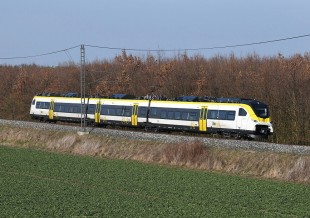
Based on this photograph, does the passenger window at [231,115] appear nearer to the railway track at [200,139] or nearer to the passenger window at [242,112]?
the passenger window at [242,112]

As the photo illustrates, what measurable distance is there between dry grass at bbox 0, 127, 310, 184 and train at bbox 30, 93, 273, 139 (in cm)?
267

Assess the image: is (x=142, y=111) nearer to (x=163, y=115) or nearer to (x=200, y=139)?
(x=163, y=115)

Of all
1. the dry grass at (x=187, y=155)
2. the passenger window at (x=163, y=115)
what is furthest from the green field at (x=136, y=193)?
the passenger window at (x=163, y=115)

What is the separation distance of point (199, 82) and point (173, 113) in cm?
1290

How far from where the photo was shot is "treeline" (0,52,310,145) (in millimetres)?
37500

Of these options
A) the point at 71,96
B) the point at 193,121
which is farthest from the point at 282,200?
the point at 71,96

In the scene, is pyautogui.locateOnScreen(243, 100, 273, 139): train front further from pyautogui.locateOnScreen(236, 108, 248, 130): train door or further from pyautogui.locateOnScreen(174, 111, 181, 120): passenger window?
pyautogui.locateOnScreen(174, 111, 181, 120): passenger window

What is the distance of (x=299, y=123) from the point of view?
35875mm

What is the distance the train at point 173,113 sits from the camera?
1262 inches

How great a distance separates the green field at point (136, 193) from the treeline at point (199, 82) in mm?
13872

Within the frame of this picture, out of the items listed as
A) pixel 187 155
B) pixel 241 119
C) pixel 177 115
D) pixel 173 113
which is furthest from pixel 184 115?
pixel 187 155

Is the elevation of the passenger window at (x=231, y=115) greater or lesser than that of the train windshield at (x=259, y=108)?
lesser

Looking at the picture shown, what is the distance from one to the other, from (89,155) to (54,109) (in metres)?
14.8

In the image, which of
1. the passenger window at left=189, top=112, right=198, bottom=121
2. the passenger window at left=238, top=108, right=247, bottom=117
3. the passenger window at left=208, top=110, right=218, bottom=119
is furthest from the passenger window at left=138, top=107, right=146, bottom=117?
the passenger window at left=238, top=108, right=247, bottom=117
